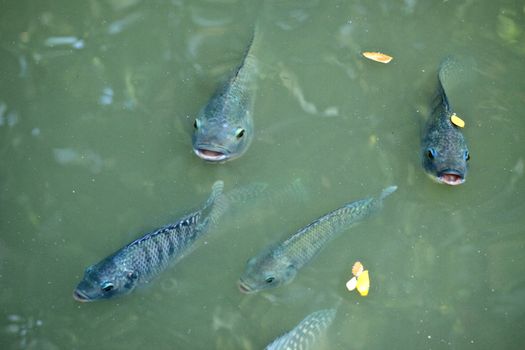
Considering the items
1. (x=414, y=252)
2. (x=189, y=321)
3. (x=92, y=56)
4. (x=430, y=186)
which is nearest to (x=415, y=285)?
(x=414, y=252)

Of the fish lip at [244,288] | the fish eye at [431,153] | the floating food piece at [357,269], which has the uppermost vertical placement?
the fish eye at [431,153]

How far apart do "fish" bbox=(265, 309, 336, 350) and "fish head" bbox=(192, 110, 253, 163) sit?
64.8 inches

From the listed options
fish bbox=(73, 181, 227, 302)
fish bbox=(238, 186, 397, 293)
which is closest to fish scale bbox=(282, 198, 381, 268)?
fish bbox=(238, 186, 397, 293)

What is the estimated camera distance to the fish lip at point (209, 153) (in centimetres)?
518

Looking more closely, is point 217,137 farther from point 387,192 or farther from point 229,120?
point 387,192

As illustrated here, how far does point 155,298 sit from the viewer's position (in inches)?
197

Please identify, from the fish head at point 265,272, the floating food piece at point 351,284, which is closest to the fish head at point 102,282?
the fish head at point 265,272

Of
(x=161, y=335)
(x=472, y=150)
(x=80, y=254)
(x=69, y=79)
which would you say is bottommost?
(x=161, y=335)

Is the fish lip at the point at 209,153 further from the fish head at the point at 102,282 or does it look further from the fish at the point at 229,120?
the fish head at the point at 102,282

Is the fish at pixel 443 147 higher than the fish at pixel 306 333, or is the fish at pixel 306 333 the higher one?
the fish at pixel 443 147

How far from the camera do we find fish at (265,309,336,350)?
15.7ft

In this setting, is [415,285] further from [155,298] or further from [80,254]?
[80,254]

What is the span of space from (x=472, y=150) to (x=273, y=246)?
232 cm

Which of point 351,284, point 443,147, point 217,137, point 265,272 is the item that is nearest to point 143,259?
point 265,272
